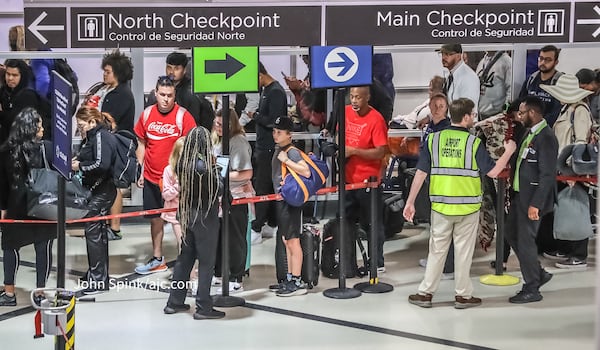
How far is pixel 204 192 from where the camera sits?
739 centimetres

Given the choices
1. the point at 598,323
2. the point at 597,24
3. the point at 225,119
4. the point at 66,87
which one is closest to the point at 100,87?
the point at 225,119

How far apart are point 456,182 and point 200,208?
73.5 inches

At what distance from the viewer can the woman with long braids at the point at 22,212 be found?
307 inches

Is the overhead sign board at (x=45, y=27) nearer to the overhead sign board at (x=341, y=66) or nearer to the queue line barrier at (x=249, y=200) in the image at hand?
the queue line barrier at (x=249, y=200)

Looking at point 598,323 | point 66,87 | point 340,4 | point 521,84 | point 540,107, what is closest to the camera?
point 598,323

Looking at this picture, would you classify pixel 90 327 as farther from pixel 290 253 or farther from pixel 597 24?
pixel 597 24

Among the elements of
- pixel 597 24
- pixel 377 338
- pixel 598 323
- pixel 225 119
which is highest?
pixel 597 24

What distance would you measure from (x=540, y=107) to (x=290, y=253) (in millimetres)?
2209

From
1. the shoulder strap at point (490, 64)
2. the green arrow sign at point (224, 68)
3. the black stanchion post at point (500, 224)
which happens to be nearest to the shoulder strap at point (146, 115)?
the green arrow sign at point (224, 68)

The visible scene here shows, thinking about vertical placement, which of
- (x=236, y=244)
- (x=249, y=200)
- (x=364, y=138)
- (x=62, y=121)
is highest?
(x=62, y=121)

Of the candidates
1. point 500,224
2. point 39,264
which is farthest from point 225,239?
point 500,224

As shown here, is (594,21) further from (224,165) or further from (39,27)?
(39,27)

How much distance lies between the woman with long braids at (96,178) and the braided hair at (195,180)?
0.88 m

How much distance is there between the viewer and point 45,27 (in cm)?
670
